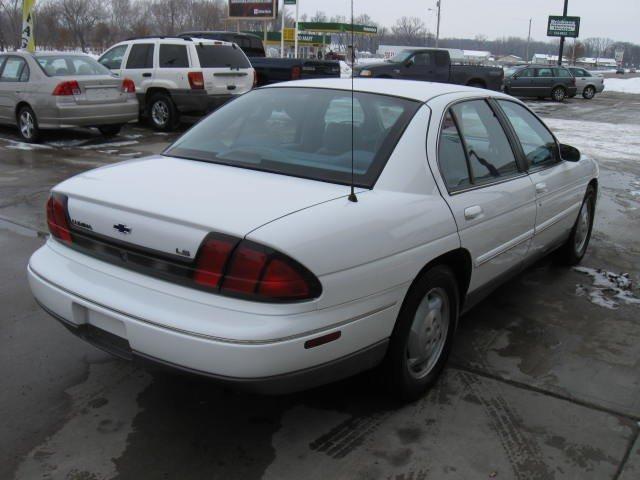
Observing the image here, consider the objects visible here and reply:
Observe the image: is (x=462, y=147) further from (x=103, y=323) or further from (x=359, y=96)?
(x=103, y=323)

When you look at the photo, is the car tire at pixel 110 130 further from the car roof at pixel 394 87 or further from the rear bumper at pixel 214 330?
the rear bumper at pixel 214 330

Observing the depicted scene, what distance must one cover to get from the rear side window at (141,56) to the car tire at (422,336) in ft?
36.2

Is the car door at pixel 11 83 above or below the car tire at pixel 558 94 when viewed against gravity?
above

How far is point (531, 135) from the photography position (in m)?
4.44

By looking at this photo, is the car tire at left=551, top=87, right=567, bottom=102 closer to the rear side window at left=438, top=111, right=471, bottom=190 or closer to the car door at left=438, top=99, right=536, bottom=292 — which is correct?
the car door at left=438, top=99, right=536, bottom=292

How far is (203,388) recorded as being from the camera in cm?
322

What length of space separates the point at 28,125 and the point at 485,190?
988 cm

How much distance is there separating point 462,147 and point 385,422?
153 cm

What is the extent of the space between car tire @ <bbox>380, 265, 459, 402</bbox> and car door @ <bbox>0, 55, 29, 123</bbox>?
10016mm

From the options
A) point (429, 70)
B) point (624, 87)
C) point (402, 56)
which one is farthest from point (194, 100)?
point (624, 87)

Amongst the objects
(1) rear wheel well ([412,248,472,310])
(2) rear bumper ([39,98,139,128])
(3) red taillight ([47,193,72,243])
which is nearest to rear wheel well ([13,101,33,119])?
(2) rear bumper ([39,98,139,128])

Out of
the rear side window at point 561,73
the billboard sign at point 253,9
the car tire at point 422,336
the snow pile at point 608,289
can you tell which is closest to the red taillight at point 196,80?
the snow pile at point 608,289

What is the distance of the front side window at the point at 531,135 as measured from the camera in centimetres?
421

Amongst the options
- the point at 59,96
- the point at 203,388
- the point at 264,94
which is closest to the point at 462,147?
the point at 264,94
